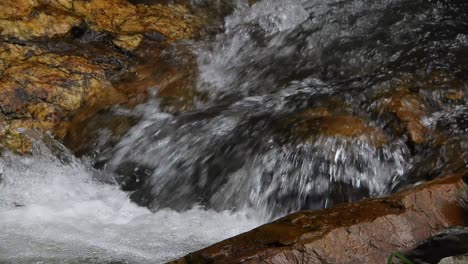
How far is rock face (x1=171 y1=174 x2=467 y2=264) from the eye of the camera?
2.70 metres

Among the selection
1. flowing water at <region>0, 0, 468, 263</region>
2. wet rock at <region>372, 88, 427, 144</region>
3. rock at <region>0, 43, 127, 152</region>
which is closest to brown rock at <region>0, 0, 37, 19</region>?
rock at <region>0, 43, 127, 152</region>

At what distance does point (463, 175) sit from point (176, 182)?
2361 millimetres

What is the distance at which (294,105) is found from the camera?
5078 mm

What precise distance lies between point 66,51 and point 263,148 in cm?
289

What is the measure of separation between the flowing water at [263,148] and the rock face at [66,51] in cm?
37

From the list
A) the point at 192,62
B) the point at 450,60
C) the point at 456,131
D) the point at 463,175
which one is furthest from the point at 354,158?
the point at 192,62

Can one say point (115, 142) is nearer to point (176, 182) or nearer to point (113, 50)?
point (176, 182)

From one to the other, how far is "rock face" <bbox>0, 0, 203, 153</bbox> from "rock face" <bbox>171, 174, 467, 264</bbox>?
11.5ft

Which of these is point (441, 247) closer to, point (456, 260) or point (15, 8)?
point (456, 260)

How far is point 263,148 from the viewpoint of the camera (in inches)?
183

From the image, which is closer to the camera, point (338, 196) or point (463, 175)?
point (463, 175)

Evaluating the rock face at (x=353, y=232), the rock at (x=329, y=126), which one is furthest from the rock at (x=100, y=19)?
the rock face at (x=353, y=232)

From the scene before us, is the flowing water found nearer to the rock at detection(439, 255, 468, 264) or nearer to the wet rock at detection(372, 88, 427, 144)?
the wet rock at detection(372, 88, 427, 144)

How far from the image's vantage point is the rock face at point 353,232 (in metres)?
2.70
